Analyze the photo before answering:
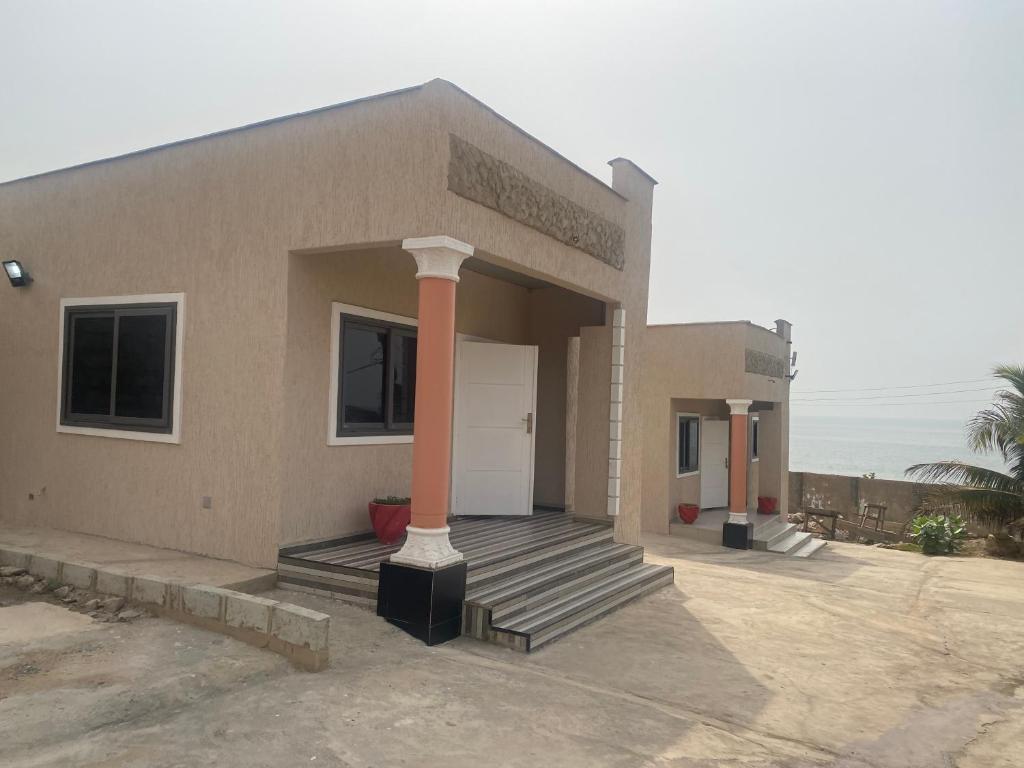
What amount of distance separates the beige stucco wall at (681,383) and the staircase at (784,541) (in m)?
1.77

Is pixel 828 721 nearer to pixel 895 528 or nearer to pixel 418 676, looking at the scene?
pixel 418 676

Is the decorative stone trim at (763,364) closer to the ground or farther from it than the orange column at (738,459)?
farther from it

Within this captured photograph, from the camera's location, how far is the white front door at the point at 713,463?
1659 cm

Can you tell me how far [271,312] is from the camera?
20.2ft

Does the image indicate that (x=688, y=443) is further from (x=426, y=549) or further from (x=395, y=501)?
(x=426, y=549)

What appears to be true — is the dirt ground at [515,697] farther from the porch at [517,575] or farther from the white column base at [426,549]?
the white column base at [426,549]

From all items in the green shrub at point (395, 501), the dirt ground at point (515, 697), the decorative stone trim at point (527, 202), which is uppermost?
the decorative stone trim at point (527, 202)

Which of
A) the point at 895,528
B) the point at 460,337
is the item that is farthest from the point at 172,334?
the point at 895,528

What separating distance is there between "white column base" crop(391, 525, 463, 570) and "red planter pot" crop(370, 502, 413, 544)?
1081 mm

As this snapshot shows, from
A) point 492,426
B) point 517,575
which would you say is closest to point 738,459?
point 492,426

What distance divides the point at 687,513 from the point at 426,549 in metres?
10.7

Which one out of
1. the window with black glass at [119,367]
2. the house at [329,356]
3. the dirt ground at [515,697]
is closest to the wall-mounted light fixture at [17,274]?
the house at [329,356]

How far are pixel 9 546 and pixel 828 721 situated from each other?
669 cm

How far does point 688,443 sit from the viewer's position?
52.0 ft
